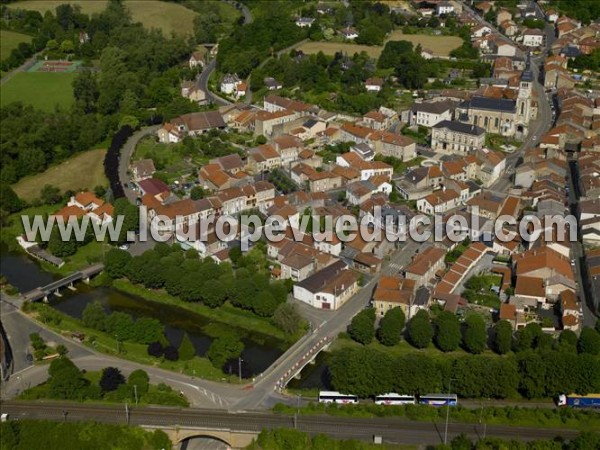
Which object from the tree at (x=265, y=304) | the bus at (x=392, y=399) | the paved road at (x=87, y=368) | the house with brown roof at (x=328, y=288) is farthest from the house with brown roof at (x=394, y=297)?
the paved road at (x=87, y=368)

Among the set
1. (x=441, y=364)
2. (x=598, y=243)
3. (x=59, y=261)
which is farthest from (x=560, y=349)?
(x=59, y=261)

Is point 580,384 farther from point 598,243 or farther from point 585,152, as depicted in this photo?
point 585,152

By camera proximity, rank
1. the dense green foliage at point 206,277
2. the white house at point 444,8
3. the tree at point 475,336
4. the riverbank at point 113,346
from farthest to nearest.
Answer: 1. the white house at point 444,8
2. the dense green foliage at point 206,277
3. the tree at point 475,336
4. the riverbank at point 113,346

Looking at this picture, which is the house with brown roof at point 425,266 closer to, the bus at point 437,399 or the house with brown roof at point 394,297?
the house with brown roof at point 394,297

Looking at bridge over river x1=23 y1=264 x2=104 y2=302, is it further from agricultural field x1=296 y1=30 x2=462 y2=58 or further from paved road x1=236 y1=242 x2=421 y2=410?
agricultural field x1=296 y1=30 x2=462 y2=58

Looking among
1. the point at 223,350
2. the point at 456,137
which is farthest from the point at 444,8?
the point at 223,350
